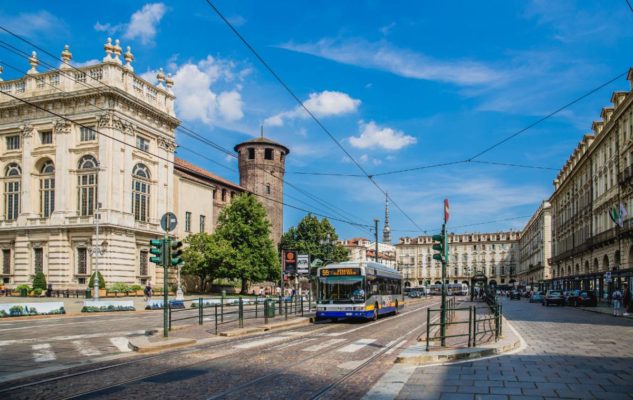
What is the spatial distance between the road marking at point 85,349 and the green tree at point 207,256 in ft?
121

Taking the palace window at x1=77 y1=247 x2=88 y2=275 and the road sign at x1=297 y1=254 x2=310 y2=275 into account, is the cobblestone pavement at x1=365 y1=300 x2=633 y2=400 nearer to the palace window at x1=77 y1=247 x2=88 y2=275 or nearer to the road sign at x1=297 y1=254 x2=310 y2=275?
the road sign at x1=297 y1=254 x2=310 y2=275

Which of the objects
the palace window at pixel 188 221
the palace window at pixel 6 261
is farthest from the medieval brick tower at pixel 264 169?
the palace window at pixel 6 261

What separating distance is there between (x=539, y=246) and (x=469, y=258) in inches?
1892

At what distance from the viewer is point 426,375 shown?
9.66 m

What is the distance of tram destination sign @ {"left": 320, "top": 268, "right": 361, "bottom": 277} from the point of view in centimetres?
2350

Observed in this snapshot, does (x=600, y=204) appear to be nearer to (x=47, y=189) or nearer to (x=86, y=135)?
(x=86, y=135)

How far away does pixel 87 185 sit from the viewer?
156ft

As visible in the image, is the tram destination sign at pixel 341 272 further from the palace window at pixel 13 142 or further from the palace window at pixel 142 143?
the palace window at pixel 13 142

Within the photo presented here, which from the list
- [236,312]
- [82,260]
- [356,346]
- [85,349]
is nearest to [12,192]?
[82,260]

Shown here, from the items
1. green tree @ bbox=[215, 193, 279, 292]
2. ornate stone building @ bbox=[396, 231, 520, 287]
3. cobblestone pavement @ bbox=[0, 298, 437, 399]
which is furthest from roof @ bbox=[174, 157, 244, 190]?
ornate stone building @ bbox=[396, 231, 520, 287]

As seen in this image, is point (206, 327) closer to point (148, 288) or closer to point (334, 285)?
point (334, 285)

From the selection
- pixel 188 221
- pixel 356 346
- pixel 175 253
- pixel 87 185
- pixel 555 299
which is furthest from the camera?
pixel 188 221

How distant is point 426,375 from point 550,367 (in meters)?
2.62

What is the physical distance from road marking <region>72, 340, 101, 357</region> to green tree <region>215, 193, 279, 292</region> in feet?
121
